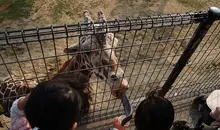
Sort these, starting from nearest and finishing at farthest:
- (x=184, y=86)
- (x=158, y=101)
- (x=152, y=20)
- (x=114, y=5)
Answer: (x=158, y=101)
(x=152, y=20)
(x=184, y=86)
(x=114, y=5)

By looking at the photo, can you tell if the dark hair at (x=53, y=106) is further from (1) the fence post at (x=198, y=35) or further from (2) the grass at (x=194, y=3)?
(2) the grass at (x=194, y=3)

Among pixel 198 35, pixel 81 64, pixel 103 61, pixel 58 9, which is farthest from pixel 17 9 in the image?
pixel 198 35

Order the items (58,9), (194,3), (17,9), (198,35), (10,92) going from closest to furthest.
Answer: (198,35) → (10,92) → (17,9) → (58,9) → (194,3)

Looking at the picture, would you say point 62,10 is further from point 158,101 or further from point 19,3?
point 158,101

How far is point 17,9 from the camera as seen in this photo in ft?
15.9

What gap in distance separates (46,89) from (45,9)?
3.44 metres

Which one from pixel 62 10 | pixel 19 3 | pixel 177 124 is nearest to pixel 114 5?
pixel 62 10

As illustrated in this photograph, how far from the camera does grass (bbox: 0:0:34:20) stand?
474 cm

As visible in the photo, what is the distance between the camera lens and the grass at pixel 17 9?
187 inches

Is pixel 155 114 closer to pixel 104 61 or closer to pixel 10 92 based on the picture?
pixel 104 61

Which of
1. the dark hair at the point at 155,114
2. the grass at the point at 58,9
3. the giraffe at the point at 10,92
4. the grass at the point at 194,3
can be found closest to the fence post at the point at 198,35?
the dark hair at the point at 155,114

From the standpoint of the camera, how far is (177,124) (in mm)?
3244

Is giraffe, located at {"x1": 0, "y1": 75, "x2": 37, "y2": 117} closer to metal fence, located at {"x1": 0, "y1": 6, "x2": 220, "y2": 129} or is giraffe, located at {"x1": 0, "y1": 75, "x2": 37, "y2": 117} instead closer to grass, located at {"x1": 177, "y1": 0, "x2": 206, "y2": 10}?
metal fence, located at {"x1": 0, "y1": 6, "x2": 220, "y2": 129}

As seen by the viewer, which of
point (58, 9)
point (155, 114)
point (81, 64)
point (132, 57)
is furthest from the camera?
point (58, 9)
